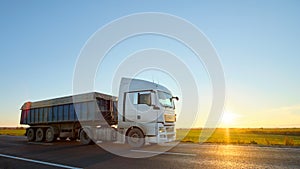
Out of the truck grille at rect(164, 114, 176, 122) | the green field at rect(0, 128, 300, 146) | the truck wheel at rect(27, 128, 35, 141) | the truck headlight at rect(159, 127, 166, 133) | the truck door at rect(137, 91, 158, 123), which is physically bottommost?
the green field at rect(0, 128, 300, 146)

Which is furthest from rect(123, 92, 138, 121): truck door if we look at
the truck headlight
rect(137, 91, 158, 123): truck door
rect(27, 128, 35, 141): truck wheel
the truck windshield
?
rect(27, 128, 35, 141): truck wheel

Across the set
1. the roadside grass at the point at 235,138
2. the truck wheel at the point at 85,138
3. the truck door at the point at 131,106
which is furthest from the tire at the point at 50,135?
the roadside grass at the point at 235,138

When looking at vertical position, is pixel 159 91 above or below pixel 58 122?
above

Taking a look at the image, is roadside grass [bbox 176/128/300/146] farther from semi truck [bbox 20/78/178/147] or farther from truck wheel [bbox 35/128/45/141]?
truck wheel [bbox 35/128/45/141]

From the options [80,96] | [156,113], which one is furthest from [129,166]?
[80,96]

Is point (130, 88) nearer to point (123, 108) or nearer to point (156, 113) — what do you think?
point (123, 108)

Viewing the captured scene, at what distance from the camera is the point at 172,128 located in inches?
491

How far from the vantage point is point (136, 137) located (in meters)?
11.6

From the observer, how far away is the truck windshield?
11.9m

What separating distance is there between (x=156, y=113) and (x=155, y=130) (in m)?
0.79

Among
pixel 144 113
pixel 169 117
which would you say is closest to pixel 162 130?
pixel 169 117

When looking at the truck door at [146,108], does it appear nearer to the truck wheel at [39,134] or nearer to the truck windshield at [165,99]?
the truck windshield at [165,99]

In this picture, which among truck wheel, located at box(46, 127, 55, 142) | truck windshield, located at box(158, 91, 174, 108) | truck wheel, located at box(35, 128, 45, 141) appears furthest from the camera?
truck wheel, located at box(35, 128, 45, 141)

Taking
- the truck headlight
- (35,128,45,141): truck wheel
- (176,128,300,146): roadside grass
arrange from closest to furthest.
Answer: the truck headlight, (176,128,300,146): roadside grass, (35,128,45,141): truck wheel
